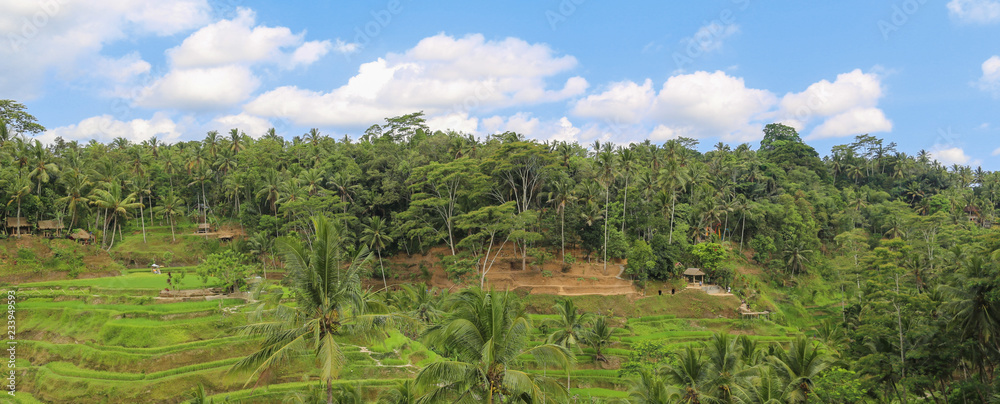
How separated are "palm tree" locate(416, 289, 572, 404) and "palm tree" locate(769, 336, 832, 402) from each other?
1500 cm

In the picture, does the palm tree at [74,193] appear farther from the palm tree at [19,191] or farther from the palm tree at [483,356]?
the palm tree at [483,356]

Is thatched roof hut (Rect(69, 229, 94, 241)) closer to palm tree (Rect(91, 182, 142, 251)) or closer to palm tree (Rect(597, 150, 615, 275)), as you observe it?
palm tree (Rect(91, 182, 142, 251))

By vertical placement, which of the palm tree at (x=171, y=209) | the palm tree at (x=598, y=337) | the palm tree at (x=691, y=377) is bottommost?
the palm tree at (x=598, y=337)

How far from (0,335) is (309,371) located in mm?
16893

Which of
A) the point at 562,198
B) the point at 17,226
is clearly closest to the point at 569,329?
the point at 562,198

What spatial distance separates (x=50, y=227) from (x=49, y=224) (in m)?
0.28

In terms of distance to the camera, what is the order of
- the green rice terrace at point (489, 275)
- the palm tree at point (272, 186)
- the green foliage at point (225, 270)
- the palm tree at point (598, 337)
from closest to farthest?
the green rice terrace at point (489, 275) < the green foliage at point (225, 270) < the palm tree at point (598, 337) < the palm tree at point (272, 186)

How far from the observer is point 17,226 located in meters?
41.5

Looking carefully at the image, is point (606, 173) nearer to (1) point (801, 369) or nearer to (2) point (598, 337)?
(2) point (598, 337)

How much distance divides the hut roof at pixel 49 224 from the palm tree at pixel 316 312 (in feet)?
152

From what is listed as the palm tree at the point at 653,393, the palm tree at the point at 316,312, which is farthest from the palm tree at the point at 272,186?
the palm tree at the point at 316,312

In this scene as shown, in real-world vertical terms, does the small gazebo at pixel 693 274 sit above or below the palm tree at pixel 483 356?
below

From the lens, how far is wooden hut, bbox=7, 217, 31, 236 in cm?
4200

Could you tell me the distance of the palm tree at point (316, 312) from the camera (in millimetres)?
10445
